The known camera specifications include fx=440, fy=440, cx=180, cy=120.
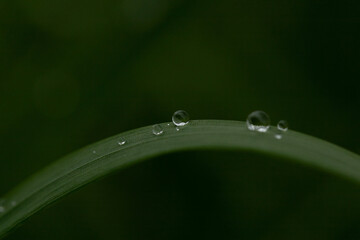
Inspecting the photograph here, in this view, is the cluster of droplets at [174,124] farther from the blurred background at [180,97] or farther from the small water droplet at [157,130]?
the blurred background at [180,97]

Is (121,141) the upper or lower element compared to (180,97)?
lower

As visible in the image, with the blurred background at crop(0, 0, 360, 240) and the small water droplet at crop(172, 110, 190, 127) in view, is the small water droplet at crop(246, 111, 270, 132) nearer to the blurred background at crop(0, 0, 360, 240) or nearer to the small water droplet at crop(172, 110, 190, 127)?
the small water droplet at crop(172, 110, 190, 127)

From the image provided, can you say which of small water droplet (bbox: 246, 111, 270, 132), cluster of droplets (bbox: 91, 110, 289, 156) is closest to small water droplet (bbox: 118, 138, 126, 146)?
cluster of droplets (bbox: 91, 110, 289, 156)

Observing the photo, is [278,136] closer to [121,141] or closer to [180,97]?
[121,141]

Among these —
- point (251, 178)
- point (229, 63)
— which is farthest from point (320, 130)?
point (229, 63)

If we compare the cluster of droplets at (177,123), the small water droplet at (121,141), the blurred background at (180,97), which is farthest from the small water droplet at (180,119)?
the blurred background at (180,97)

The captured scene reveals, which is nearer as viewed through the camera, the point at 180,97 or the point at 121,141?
the point at 121,141

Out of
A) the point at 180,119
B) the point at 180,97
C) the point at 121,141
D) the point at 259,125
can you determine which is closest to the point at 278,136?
the point at 259,125
